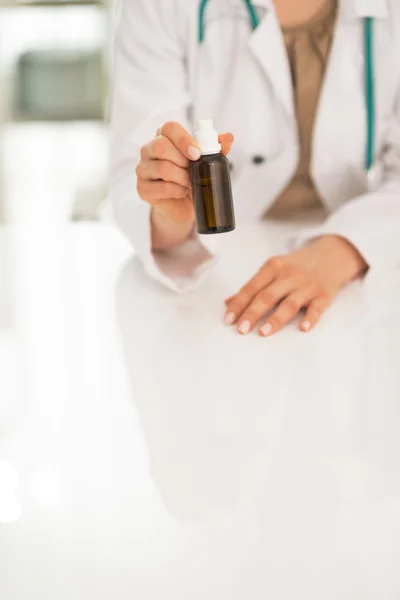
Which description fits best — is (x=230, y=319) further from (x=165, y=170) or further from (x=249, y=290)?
(x=165, y=170)

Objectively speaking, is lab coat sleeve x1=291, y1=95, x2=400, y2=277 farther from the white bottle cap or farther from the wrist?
the white bottle cap

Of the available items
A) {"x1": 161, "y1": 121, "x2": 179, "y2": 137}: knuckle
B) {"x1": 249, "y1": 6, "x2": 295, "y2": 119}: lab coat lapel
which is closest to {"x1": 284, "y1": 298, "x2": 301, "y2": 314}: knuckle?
{"x1": 161, "y1": 121, "x2": 179, "y2": 137}: knuckle

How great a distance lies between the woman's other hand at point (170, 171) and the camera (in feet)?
2.47

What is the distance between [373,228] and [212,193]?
1.19 feet

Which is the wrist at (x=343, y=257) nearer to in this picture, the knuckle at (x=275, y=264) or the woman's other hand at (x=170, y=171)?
the knuckle at (x=275, y=264)

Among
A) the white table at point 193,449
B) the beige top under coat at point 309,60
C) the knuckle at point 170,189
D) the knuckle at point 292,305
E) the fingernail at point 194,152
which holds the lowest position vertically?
the white table at point 193,449

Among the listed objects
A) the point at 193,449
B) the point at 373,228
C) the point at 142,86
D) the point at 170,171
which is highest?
the point at 142,86

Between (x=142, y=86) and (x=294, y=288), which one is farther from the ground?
(x=142, y=86)

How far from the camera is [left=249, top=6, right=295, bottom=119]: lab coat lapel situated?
109cm

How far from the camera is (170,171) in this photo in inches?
30.5

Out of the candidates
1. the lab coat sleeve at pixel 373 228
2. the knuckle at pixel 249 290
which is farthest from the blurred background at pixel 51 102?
the knuckle at pixel 249 290

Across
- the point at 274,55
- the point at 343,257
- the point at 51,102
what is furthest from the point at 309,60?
the point at 51,102

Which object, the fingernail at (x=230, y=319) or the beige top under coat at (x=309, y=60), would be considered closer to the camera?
the fingernail at (x=230, y=319)

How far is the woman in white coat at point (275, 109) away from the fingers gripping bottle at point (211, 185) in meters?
0.21
